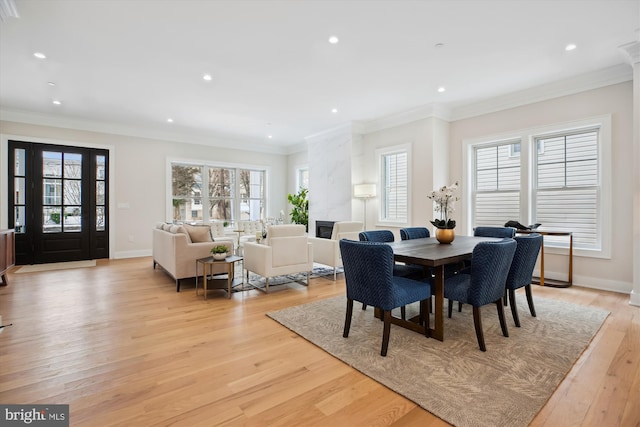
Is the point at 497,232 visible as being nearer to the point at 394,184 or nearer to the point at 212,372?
the point at 394,184

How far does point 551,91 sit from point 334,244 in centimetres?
387

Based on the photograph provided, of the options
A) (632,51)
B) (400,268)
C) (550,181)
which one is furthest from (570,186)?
(400,268)

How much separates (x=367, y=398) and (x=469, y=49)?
3.70 meters

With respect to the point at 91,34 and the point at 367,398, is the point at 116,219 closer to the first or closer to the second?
the point at 91,34

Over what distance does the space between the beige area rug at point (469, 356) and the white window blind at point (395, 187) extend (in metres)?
3.00

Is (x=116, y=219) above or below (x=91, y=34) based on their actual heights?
below

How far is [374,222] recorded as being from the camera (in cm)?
671

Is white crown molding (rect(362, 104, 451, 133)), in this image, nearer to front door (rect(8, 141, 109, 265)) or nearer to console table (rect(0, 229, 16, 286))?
front door (rect(8, 141, 109, 265))

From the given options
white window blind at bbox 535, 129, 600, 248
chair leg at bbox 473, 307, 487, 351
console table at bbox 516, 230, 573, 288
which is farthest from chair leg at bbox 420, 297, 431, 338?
white window blind at bbox 535, 129, 600, 248

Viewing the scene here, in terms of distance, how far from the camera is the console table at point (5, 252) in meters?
4.28

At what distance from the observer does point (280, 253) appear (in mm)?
4262

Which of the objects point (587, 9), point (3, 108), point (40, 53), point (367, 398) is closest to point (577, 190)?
point (587, 9)

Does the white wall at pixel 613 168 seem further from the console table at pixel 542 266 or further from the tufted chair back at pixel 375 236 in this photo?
the tufted chair back at pixel 375 236

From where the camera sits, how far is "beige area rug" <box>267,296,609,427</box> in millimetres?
1831
